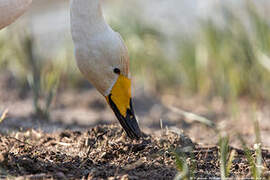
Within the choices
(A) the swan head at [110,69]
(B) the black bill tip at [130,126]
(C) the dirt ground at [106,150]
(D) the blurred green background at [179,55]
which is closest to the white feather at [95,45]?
(A) the swan head at [110,69]

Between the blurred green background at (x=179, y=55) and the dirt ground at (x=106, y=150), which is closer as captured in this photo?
the dirt ground at (x=106, y=150)

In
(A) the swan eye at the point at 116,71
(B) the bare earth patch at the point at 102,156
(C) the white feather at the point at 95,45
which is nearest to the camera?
Answer: (B) the bare earth patch at the point at 102,156

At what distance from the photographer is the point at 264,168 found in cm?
283

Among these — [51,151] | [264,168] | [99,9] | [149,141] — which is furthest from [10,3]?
[264,168]

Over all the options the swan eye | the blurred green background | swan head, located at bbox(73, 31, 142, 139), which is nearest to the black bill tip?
swan head, located at bbox(73, 31, 142, 139)

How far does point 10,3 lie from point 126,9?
3.93 meters

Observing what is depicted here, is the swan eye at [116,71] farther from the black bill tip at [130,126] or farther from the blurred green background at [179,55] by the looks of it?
the blurred green background at [179,55]

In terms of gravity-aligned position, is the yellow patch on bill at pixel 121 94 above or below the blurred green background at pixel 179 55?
below

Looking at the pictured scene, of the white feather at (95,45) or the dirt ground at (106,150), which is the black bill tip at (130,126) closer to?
the dirt ground at (106,150)

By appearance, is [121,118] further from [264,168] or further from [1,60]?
[1,60]

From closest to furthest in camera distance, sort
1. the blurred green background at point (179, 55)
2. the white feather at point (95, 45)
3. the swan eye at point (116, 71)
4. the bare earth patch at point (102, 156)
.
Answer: the bare earth patch at point (102, 156) → the white feather at point (95, 45) → the swan eye at point (116, 71) → the blurred green background at point (179, 55)

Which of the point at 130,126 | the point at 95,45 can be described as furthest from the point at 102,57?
the point at 130,126

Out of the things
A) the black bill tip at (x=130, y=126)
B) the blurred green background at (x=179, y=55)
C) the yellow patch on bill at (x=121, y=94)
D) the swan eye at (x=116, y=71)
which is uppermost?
the blurred green background at (x=179, y=55)

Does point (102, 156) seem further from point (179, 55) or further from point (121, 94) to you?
point (179, 55)
